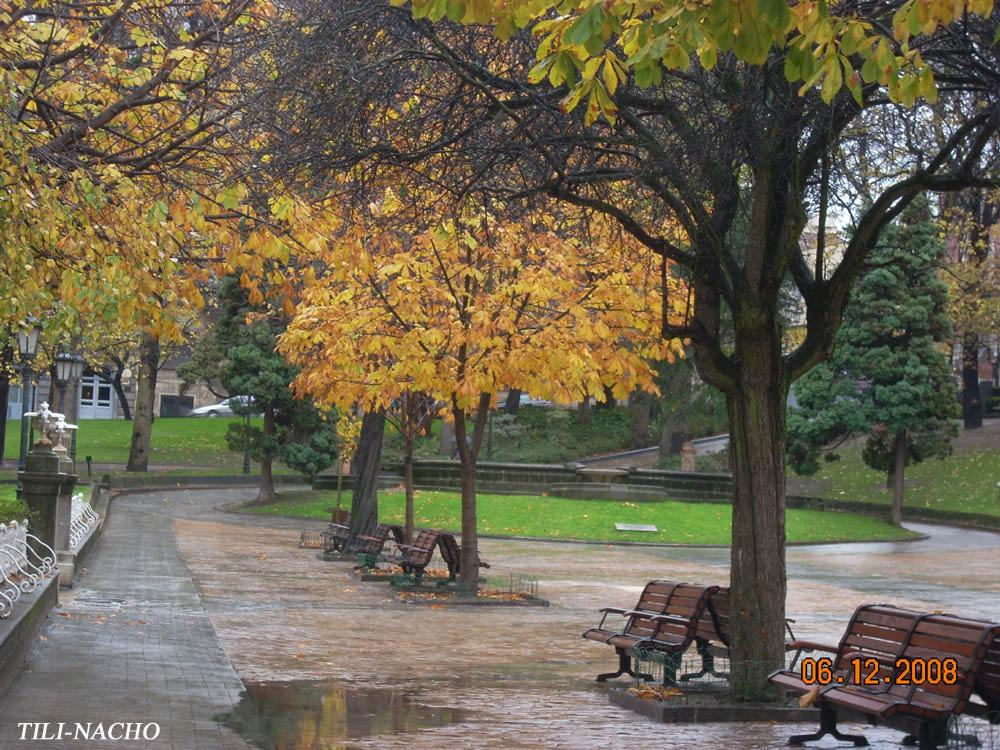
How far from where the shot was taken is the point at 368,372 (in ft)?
70.7

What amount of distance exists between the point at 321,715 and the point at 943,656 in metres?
4.72

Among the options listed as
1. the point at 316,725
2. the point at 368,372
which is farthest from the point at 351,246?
the point at 368,372

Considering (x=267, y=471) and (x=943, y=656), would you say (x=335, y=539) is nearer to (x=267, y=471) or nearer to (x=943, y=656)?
(x=267, y=471)

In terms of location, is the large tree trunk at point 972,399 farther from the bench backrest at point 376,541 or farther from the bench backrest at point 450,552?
the bench backrest at point 450,552

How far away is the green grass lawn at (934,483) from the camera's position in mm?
46219

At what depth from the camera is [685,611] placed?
1202 centimetres

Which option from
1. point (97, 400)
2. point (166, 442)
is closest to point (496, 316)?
point (166, 442)

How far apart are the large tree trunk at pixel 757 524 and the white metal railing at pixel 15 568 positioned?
6.36 m

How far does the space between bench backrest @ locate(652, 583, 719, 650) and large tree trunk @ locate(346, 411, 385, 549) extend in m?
15.5

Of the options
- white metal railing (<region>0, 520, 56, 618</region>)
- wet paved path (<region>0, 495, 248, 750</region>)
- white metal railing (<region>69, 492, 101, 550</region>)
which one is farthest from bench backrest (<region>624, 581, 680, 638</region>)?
white metal railing (<region>69, 492, 101, 550</region>)

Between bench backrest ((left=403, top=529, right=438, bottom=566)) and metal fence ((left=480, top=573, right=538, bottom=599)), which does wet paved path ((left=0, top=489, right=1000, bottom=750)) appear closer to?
metal fence ((left=480, top=573, right=538, bottom=599))

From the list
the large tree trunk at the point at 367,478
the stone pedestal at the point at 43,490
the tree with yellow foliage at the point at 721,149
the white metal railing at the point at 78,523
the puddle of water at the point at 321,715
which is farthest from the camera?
the large tree trunk at the point at 367,478

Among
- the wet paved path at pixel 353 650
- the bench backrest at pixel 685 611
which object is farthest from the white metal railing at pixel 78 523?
the bench backrest at pixel 685 611

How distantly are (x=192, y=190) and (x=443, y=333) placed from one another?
7481mm
